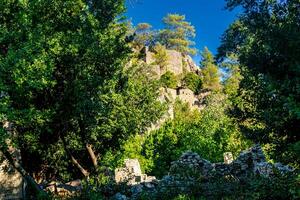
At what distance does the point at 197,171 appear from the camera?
14.3 meters

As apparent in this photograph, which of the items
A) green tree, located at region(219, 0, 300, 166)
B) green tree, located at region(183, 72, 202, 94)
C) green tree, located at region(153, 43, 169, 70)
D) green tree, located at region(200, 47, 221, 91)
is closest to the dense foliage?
green tree, located at region(219, 0, 300, 166)

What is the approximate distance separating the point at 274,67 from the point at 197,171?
5.96m

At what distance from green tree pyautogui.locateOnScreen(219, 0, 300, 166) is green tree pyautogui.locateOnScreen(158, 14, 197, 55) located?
76869mm

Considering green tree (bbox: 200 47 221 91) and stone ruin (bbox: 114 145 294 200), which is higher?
green tree (bbox: 200 47 221 91)

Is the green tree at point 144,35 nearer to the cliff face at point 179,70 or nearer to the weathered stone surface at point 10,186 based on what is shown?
the cliff face at point 179,70

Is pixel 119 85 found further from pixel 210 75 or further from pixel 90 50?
pixel 210 75

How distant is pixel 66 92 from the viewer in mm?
16172

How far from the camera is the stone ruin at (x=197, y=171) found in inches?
508

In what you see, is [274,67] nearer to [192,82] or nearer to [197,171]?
[197,171]

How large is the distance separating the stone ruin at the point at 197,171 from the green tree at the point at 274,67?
2094mm

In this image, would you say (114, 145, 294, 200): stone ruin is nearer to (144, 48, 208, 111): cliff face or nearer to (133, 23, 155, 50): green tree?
(144, 48, 208, 111): cliff face

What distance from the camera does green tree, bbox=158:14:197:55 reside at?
8775 cm

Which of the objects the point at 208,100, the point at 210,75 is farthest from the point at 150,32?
the point at 208,100

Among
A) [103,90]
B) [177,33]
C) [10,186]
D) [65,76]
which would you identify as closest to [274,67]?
[103,90]
